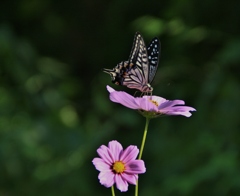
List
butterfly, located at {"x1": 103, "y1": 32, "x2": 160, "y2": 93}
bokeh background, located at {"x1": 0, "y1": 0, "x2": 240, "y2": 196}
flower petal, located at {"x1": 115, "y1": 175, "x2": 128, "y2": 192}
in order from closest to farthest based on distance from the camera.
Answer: flower petal, located at {"x1": 115, "y1": 175, "x2": 128, "y2": 192}, butterfly, located at {"x1": 103, "y1": 32, "x2": 160, "y2": 93}, bokeh background, located at {"x1": 0, "y1": 0, "x2": 240, "y2": 196}

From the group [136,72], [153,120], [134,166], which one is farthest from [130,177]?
[153,120]

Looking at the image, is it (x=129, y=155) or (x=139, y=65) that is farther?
(x=139, y=65)

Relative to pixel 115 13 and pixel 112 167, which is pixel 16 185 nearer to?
pixel 115 13

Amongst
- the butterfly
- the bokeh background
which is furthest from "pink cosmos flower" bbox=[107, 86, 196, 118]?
the bokeh background

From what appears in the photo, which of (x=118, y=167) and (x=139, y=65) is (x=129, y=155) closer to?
(x=118, y=167)

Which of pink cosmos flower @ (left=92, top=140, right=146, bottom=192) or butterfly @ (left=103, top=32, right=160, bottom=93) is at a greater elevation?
butterfly @ (left=103, top=32, right=160, bottom=93)

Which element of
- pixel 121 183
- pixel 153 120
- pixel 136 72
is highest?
pixel 153 120

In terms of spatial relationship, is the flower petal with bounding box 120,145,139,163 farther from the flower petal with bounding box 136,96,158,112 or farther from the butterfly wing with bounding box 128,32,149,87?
the butterfly wing with bounding box 128,32,149,87

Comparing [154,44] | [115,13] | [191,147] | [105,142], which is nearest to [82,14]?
[115,13]
